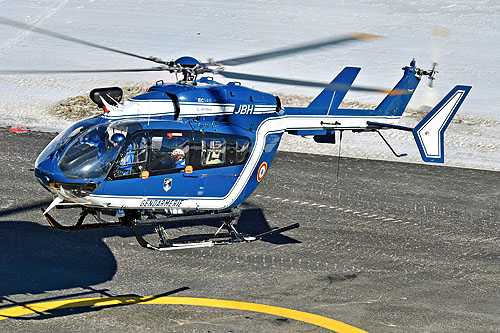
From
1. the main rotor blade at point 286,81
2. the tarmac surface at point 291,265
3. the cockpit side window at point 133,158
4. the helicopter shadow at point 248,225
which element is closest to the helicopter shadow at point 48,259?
the tarmac surface at point 291,265

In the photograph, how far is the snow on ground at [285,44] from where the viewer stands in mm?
26078

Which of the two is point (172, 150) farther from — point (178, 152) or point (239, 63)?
point (239, 63)

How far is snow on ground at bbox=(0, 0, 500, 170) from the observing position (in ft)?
85.6

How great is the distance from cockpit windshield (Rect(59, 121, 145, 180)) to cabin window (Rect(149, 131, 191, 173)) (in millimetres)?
578

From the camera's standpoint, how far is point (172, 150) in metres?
15.5

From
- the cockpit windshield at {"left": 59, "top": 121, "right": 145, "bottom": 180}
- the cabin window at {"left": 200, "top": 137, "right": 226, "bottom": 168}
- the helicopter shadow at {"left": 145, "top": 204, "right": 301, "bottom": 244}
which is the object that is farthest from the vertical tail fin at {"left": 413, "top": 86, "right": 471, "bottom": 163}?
the cockpit windshield at {"left": 59, "top": 121, "right": 145, "bottom": 180}

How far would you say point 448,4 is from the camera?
123 feet

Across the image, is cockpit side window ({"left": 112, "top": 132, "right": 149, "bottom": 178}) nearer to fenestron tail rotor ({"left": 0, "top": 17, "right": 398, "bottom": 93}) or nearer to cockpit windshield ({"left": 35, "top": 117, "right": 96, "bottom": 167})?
cockpit windshield ({"left": 35, "top": 117, "right": 96, "bottom": 167})

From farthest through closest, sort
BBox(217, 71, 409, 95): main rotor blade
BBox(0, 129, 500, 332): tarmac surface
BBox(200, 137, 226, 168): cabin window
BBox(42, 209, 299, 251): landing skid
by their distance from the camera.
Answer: BBox(200, 137, 226, 168): cabin window < BBox(42, 209, 299, 251): landing skid < BBox(0, 129, 500, 332): tarmac surface < BBox(217, 71, 409, 95): main rotor blade

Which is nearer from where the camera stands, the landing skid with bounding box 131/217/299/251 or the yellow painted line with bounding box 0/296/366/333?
the yellow painted line with bounding box 0/296/366/333

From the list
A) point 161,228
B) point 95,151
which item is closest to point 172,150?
point 95,151

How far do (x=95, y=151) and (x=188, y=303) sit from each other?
3.72 metres

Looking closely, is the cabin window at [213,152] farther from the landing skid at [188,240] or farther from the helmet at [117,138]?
the helmet at [117,138]

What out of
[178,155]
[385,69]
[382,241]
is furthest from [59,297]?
[385,69]
